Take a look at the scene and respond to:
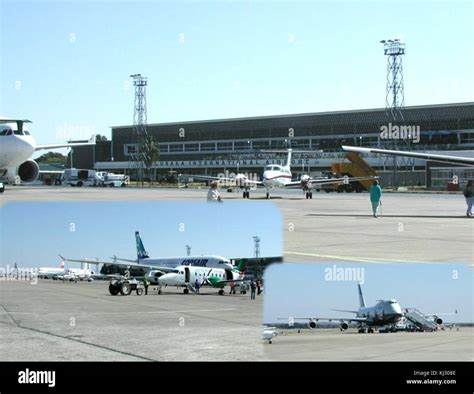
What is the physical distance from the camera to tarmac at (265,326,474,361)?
15.3 ft

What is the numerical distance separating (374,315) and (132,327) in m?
1.87

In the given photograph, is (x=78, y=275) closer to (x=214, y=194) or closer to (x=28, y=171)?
(x=214, y=194)

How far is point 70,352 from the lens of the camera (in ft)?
17.5

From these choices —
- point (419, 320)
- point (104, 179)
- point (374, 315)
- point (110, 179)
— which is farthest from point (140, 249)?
point (104, 179)

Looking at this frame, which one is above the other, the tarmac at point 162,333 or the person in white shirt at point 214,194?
the person in white shirt at point 214,194

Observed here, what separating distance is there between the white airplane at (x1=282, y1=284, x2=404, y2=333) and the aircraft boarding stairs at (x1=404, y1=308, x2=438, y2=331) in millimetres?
55

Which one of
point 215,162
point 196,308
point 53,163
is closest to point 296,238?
point 196,308

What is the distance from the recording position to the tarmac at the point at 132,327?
5.16 m

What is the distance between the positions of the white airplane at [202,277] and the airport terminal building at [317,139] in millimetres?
72801

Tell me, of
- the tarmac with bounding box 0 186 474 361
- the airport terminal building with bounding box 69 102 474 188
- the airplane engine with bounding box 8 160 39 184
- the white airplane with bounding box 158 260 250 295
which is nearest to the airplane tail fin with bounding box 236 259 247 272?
the white airplane with bounding box 158 260 250 295

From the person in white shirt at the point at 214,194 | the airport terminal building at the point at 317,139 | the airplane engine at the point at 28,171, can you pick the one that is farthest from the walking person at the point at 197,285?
the airport terminal building at the point at 317,139

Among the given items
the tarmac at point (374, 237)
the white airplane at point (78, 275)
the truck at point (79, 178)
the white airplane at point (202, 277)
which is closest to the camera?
the white airplane at point (202, 277)

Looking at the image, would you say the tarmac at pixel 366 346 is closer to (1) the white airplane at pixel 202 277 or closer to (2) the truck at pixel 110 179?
(1) the white airplane at pixel 202 277
